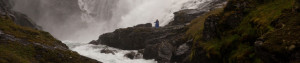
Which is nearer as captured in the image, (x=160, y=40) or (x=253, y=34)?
(x=253, y=34)

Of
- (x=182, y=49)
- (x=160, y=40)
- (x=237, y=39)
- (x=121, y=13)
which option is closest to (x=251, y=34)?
(x=237, y=39)

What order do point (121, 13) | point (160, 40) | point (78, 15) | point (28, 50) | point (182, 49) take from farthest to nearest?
point (78, 15) → point (121, 13) → point (160, 40) → point (182, 49) → point (28, 50)

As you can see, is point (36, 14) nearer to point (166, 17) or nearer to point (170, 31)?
point (166, 17)

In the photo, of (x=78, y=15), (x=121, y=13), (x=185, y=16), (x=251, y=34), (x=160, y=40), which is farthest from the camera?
(x=78, y=15)

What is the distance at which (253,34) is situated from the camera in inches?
514

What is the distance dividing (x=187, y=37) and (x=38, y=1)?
223 ft

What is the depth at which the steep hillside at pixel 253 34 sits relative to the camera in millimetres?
9672

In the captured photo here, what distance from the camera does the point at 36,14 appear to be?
88.6 meters

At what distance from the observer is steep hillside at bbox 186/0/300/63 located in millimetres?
9672

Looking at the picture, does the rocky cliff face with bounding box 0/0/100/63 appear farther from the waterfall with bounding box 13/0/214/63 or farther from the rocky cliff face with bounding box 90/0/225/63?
the waterfall with bounding box 13/0/214/63

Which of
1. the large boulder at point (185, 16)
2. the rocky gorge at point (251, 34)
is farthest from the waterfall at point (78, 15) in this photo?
the rocky gorge at point (251, 34)

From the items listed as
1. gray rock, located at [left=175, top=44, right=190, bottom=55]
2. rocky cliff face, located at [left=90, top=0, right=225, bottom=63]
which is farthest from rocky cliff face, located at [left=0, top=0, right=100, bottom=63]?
rocky cliff face, located at [left=90, top=0, right=225, bottom=63]

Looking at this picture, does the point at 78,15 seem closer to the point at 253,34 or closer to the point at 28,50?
the point at 28,50

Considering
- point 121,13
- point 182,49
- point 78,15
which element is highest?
point 78,15
